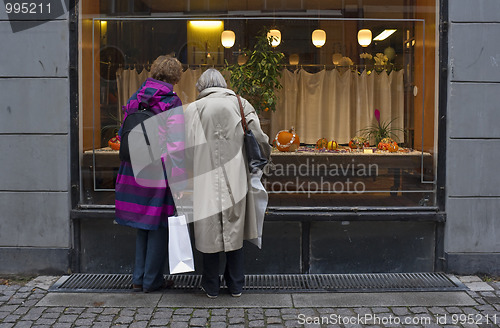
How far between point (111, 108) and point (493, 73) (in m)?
4.27

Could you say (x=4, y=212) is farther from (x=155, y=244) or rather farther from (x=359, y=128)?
(x=359, y=128)

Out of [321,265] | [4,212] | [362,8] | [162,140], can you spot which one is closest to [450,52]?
[362,8]

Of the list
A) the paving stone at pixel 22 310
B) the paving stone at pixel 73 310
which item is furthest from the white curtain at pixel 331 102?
the paving stone at pixel 22 310

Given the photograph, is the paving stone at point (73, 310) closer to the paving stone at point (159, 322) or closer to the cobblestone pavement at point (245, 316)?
the cobblestone pavement at point (245, 316)

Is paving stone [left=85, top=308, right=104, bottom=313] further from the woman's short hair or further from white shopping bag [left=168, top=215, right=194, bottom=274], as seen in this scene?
the woman's short hair

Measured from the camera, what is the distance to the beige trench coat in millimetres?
4754

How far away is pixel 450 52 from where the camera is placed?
5.43 m

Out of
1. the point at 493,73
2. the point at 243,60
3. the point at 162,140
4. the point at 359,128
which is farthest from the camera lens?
the point at 359,128

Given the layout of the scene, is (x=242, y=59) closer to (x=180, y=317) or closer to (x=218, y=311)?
(x=218, y=311)

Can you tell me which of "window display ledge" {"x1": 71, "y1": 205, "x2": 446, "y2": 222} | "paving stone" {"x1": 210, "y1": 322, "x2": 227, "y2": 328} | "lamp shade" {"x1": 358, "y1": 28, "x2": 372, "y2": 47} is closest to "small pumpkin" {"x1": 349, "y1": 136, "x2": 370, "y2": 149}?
"lamp shade" {"x1": 358, "y1": 28, "x2": 372, "y2": 47}

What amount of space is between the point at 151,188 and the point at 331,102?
139 inches

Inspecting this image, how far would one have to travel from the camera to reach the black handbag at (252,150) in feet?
15.7

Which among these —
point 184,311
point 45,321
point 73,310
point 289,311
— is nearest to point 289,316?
point 289,311

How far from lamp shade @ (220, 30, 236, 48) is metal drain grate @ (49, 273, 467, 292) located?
2917 mm
